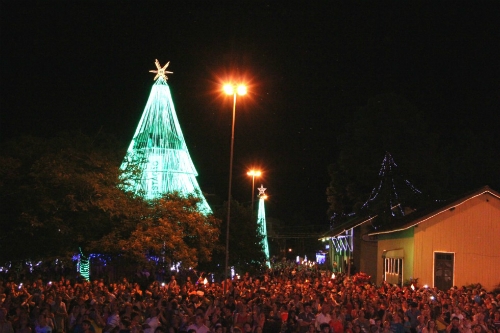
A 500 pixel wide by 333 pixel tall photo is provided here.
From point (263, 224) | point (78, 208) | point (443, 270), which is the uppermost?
point (263, 224)

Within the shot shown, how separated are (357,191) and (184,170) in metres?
19.5

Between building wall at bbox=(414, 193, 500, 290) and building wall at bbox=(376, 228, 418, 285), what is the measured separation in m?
0.66

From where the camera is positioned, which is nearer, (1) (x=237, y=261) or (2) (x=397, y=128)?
(1) (x=237, y=261)

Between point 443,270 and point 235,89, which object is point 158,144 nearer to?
point 235,89

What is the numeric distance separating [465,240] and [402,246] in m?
3.75

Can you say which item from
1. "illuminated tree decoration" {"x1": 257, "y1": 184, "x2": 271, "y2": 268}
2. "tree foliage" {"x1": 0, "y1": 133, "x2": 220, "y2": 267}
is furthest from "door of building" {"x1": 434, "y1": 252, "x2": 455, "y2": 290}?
"illuminated tree decoration" {"x1": 257, "y1": 184, "x2": 271, "y2": 268}

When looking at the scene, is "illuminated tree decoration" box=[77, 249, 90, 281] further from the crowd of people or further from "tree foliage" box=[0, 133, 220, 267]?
the crowd of people

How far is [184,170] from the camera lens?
32.3 m

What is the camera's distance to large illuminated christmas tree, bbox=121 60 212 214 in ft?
101

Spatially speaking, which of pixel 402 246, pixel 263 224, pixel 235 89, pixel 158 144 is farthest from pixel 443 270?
pixel 263 224

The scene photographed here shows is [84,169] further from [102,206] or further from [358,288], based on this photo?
[358,288]

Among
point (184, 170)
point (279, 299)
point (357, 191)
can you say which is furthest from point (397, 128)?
point (279, 299)

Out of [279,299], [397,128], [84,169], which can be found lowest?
[279,299]

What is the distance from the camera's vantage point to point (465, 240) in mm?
32062
